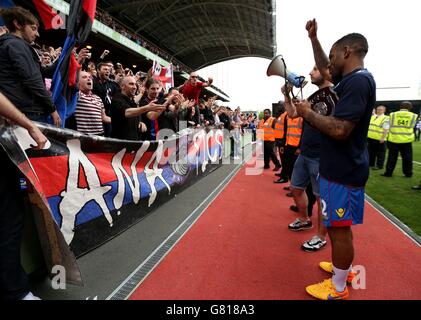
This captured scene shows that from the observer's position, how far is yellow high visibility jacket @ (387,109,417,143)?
7.11 metres

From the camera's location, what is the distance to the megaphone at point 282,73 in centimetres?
274

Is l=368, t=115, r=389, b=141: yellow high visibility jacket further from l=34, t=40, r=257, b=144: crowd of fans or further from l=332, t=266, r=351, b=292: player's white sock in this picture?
l=332, t=266, r=351, b=292: player's white sock

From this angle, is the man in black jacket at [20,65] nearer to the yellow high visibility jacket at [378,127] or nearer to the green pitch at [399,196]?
the green pitch at [399,196]

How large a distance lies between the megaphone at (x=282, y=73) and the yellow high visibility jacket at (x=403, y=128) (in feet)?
19.4

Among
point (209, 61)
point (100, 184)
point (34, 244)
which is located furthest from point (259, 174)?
point (209, 61)

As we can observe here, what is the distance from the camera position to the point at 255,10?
25906mm

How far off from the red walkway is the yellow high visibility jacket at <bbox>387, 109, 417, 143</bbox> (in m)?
3.99

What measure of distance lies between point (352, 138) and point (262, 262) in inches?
60.1

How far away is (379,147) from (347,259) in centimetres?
812

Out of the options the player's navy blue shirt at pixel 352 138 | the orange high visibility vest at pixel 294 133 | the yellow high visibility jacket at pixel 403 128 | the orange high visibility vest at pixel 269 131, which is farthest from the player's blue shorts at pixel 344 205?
the yellow high visibility jacket at pixel 403 128

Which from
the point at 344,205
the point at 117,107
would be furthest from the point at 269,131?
the point at 344,205

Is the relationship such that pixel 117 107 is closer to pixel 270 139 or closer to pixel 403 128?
pixel 270 139

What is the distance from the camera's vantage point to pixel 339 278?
217 cm
